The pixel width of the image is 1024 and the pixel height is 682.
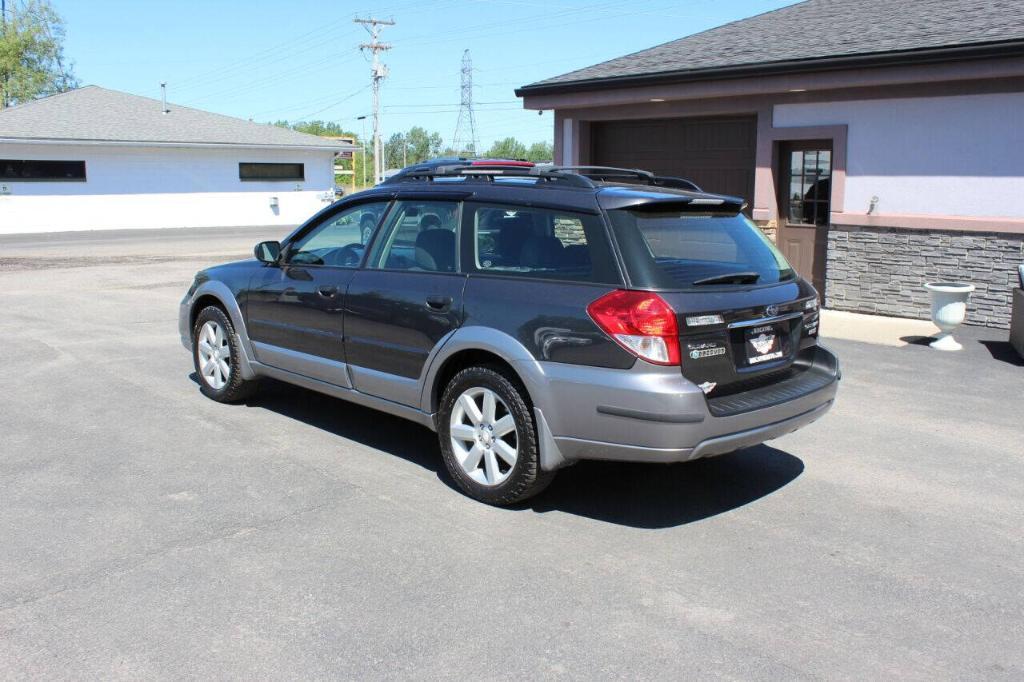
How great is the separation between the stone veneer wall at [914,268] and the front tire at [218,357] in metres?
8.51

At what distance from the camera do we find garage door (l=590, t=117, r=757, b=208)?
13648 mm

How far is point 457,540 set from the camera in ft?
15.0

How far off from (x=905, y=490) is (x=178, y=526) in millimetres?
3989

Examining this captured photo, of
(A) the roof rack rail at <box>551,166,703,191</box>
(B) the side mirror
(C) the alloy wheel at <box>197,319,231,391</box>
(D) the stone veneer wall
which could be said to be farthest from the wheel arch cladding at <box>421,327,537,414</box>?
(D) the stone veneer wall

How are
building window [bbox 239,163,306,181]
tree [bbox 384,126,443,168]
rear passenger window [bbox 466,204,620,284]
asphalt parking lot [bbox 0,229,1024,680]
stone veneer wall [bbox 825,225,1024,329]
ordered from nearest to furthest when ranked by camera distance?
asphalt parking lot [bbox 0,229,1024,680] < rear passenger window [bbox 466,204,620,284] < stone veneer wall [bbox 825,225,1024,329] < building window [bbox 239,163,306,181] < tree [bbox 384,126,443,168]

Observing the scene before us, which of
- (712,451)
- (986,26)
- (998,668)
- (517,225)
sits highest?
(986,26)

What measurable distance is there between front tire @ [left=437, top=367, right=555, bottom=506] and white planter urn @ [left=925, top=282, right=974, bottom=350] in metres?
6.34

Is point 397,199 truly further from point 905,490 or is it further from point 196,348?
point 905,490

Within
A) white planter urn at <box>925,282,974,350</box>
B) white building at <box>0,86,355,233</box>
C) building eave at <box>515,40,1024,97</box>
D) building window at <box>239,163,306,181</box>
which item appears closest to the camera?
white planter urn at <box>925,282,974,350</box>

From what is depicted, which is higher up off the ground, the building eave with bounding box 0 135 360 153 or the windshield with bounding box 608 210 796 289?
the building eave with bounding box 0 135 360 153

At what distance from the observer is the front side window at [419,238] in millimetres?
5487

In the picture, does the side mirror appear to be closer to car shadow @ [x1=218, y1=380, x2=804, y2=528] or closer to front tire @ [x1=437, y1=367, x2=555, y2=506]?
car shadow @ [x1=218, y1=380, x2=804, y2=528]

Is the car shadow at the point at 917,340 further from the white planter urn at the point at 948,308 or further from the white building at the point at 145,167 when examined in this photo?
the white building at the point at 145,167

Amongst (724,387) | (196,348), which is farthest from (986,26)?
(196,348)
